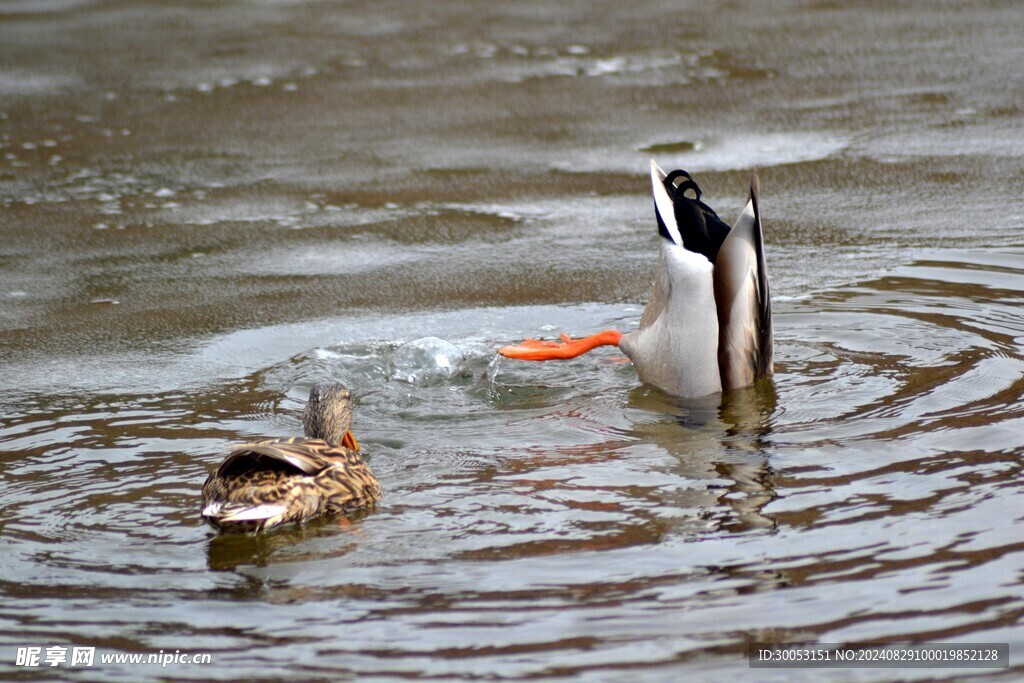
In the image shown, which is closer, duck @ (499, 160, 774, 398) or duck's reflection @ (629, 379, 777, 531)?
duck's reflection @ (629, 379, 777, 531)

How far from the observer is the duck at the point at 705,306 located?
19.0 feet

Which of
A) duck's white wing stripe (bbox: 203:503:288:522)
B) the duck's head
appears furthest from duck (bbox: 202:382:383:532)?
the duck's head

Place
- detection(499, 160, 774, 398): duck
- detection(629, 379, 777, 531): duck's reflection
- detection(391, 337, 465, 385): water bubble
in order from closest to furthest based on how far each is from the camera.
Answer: detection(629, 379, 777, 531): duck's reflection, detection(499, 160, 774, 398): duck, detection(391, 337, 465, 385): water bubble

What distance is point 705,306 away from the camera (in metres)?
5.87

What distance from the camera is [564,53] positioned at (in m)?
12.6

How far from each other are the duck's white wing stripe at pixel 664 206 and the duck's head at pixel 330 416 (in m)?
1.72

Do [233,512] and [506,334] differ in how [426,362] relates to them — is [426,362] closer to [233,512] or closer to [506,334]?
[506,334]

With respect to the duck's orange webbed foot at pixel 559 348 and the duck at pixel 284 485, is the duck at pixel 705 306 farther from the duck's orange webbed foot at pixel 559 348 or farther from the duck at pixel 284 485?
the duck at pixel 284 485

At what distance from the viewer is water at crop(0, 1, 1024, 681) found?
3818 millimetres

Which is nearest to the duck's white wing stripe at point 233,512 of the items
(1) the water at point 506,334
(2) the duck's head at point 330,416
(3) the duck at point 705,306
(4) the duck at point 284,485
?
(4) the duck at point 284,485

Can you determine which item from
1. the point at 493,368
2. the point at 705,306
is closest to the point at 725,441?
the point at 705,306

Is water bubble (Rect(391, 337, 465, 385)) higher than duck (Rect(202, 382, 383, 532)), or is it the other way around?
water bubble (Rect(391, 337, 465, 385))

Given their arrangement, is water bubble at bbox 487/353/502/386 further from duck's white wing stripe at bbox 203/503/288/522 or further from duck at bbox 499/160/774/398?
duck's white wing stripe at bbox 203/503/288/522

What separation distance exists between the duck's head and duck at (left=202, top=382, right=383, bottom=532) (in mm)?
226
